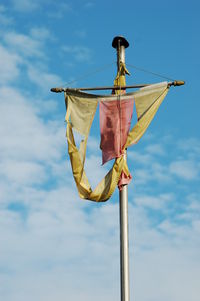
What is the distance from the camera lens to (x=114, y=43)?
17781mm

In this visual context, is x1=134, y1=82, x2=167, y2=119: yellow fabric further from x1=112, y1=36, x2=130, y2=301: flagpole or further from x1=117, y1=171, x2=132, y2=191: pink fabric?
x1=112, y1=36, x2=130, y2=301: flagpole

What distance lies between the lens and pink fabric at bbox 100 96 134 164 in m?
17.2

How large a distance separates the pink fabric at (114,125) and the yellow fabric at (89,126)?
0.73 feet

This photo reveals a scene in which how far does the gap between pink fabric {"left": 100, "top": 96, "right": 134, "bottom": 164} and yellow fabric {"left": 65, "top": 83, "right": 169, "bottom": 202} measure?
0.22m

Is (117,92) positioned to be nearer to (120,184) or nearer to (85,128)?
(85,128)

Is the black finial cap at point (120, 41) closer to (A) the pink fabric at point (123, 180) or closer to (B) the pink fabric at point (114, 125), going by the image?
(B) the pink fabric at point (114, 125)

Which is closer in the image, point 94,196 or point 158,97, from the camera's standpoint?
point 94,196

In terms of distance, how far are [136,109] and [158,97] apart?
0.72 metres

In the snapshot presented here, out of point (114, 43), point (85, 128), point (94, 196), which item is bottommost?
point (94, 196)

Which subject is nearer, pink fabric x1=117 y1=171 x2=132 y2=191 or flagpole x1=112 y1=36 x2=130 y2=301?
flagpole x1=112 y1=36 x2=130 y2=301

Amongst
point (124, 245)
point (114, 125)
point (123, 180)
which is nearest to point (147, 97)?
point (114, 125)

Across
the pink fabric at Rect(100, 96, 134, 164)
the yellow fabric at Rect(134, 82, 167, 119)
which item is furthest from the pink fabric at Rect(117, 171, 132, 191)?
the yellow fabric at Rect(134, 82, 167, 119)

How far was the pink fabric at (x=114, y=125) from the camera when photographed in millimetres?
17188

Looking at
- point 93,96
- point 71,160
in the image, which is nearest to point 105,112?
point 93,96
